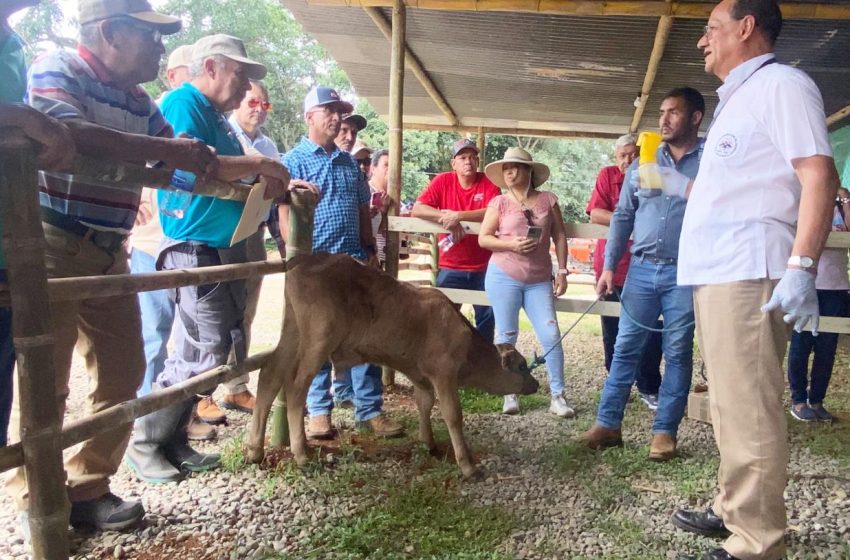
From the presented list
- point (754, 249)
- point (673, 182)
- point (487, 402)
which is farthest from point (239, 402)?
point (754, 249)

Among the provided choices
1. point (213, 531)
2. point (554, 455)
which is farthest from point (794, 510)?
point (213, 531)

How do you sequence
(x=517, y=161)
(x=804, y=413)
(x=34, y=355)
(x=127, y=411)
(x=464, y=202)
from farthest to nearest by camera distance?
1. (x=464, y=202)
2. (x=804, y=413)
3. (x=517, y=161)
4. (x=127, y=411)
5. (x=34, y=355)

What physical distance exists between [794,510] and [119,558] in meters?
3.49

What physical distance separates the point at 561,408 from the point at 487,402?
2.09ft

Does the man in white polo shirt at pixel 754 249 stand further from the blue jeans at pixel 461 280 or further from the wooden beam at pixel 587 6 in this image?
the blue jeans at pixel 461 280

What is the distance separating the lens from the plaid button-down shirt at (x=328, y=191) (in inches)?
179

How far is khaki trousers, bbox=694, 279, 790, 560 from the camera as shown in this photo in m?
2.58

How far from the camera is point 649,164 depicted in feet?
13.9

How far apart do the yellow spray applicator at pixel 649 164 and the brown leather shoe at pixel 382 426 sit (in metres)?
2.40

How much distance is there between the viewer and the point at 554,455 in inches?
169

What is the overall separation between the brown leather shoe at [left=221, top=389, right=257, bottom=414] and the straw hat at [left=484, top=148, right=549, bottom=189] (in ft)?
8.95

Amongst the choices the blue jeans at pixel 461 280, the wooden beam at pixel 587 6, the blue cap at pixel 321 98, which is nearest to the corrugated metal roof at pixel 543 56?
the wooden beam at pixel 587 6

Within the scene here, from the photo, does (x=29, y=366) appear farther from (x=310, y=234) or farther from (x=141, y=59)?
(x=310, y=234)

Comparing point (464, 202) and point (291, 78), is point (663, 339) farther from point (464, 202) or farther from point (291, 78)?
point (291, 78)
